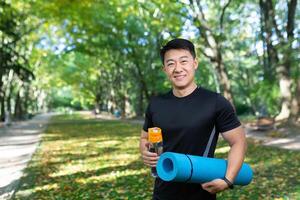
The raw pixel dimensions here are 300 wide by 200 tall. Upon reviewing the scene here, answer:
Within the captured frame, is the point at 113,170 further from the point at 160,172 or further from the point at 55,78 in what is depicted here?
the point at 55,78

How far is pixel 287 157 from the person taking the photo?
42.4ft

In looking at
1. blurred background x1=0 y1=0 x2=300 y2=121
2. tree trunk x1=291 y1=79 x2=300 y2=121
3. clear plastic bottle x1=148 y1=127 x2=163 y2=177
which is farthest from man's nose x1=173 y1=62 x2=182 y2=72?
tree trunk x1=291 y1=79 x2=300 y2=121

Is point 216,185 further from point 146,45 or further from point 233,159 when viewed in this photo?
point 146,45

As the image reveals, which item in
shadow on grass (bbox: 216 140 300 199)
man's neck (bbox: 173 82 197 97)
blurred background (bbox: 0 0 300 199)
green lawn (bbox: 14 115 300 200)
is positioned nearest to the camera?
man's neck (bbox: 173 82 197 97)

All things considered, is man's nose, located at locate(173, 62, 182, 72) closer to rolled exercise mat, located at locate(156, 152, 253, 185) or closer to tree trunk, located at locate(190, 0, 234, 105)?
rolled exercise mat, located at locate(156, 152, 253, 185)

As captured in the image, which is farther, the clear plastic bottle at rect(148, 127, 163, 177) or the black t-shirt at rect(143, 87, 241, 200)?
the black t-shirt at rect(143, 87, 241, 200)

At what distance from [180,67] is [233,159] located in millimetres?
721

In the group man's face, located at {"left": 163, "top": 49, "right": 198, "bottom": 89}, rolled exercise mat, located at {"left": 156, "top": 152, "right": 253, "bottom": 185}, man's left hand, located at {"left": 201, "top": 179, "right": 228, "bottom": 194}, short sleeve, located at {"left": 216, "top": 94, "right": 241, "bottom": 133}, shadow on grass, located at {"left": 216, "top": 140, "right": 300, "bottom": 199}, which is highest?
man's face, located at {"left": 163, "top": 49, "right": 198, "bottom": 89}

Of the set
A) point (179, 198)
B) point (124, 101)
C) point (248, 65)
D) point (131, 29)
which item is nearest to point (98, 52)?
point (131, 29)

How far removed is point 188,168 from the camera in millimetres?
2686

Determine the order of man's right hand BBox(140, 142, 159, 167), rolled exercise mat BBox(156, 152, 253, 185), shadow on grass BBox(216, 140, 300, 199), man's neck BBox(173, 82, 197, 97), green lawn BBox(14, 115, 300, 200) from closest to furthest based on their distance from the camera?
rolled exercise mat BBox(156, 152, 253, 185) < man's right hand BBox(140, 142, 159, 167) < man's neck BBox(173, 82, 197, 97) < shadow on grass BBox(216, 140, 300, 199) < green lawn BBox(14, 115, 300, 200)

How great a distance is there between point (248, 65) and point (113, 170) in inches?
1751

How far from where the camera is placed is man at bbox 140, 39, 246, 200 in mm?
3037

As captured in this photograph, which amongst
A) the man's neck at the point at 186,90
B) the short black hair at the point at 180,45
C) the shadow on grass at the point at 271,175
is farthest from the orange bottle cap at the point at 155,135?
the shadow on grass at the point at 271,175
